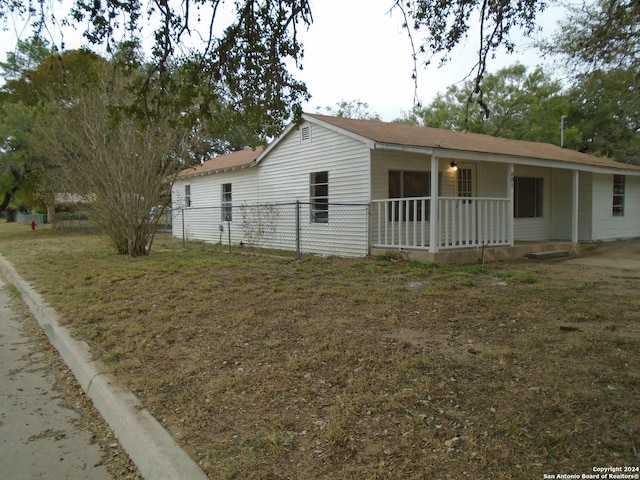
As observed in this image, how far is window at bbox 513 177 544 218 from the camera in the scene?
48.5 feet

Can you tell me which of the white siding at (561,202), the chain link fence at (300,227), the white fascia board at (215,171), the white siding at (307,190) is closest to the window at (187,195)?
the white fascia board at (215,171)

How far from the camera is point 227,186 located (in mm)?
18031

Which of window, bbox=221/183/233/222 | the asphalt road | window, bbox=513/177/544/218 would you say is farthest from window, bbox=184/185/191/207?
the asphalt road

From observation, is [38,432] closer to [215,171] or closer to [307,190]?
[307,190]

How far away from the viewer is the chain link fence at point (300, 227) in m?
11.9

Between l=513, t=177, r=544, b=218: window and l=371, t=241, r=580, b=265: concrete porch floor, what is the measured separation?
220 centimetres

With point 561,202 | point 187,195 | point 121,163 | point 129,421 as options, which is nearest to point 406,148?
point 121,163

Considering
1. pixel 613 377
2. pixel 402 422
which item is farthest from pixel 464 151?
pixel 402 422

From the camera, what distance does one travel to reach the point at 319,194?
13508mm

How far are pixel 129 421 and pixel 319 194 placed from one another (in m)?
10.6

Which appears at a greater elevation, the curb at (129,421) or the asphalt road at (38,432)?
the curb at (129,421)

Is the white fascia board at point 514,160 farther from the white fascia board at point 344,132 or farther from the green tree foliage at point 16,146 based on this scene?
the green tree foliage at point 16,146

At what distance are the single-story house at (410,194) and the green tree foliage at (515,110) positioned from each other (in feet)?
37.7

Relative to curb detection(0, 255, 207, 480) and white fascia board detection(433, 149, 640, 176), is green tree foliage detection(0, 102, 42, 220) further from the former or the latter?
curb detection(0, 255, 207, 480)
